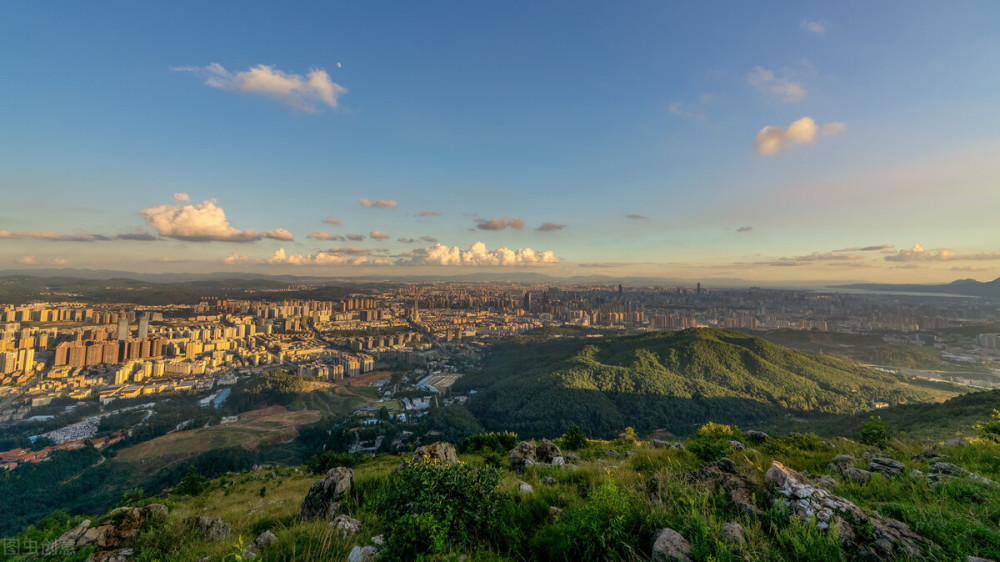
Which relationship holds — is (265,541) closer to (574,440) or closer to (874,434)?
(574,440)

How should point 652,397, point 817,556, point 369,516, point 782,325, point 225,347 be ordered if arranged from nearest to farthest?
point 817,556 → point 369,516 → point 652,397 → point 225,347 → point 782,325

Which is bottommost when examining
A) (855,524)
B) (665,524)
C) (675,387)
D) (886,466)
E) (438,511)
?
(675,387)

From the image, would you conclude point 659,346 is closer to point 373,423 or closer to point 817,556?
point 373,423

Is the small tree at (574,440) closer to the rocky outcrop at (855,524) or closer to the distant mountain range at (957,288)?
the rocky outcrop at (855,524)

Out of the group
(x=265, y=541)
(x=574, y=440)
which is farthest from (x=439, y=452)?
(x=574, y=440)

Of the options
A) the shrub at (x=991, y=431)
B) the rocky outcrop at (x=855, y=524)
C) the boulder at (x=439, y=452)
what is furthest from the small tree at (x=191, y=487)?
the shrub at (x=991, y=431)

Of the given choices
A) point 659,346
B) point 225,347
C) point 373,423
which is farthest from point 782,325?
point 225,347
